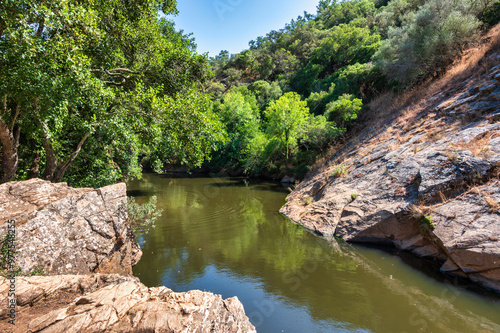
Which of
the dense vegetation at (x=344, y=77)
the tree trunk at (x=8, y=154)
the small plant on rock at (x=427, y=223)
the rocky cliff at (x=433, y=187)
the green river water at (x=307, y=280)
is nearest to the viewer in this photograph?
the green river water at (x=307, y=280)

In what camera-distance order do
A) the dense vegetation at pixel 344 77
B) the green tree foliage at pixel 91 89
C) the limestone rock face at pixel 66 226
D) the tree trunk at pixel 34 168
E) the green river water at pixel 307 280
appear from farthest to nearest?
the dense vegetation at pixel 344 77 → the tree trunk at pixel 34 168 → the green river water at pixel 307 280 → the green tree foliage at pixel 91 89 → the limestone rock face at pixel 66 226

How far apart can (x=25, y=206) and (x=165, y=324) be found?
403 cm

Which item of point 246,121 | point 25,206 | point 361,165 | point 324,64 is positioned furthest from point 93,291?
point 324,64

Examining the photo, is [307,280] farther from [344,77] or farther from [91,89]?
[344,77]

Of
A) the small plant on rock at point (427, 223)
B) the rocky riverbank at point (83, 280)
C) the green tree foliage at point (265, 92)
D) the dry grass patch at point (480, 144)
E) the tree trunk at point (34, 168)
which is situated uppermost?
the green tree foliage at point (265, 92)

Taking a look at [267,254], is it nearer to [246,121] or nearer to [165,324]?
[165,324]

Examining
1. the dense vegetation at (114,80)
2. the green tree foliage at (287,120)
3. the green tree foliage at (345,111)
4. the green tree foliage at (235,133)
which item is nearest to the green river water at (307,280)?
the dense vegetation at (114,80)

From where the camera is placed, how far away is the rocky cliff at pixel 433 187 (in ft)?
23.0

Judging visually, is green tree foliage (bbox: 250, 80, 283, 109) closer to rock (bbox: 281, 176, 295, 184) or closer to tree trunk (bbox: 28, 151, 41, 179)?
rock (bbox: 281, 176, 295, 184)

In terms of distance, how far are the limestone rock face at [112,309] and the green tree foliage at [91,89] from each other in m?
3.94

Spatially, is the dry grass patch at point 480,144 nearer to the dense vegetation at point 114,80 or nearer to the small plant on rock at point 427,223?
the small plant on rock at point 427,223

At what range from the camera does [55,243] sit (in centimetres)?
477

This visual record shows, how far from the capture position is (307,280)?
7203 mm

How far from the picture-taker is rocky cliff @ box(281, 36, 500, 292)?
276 inches
